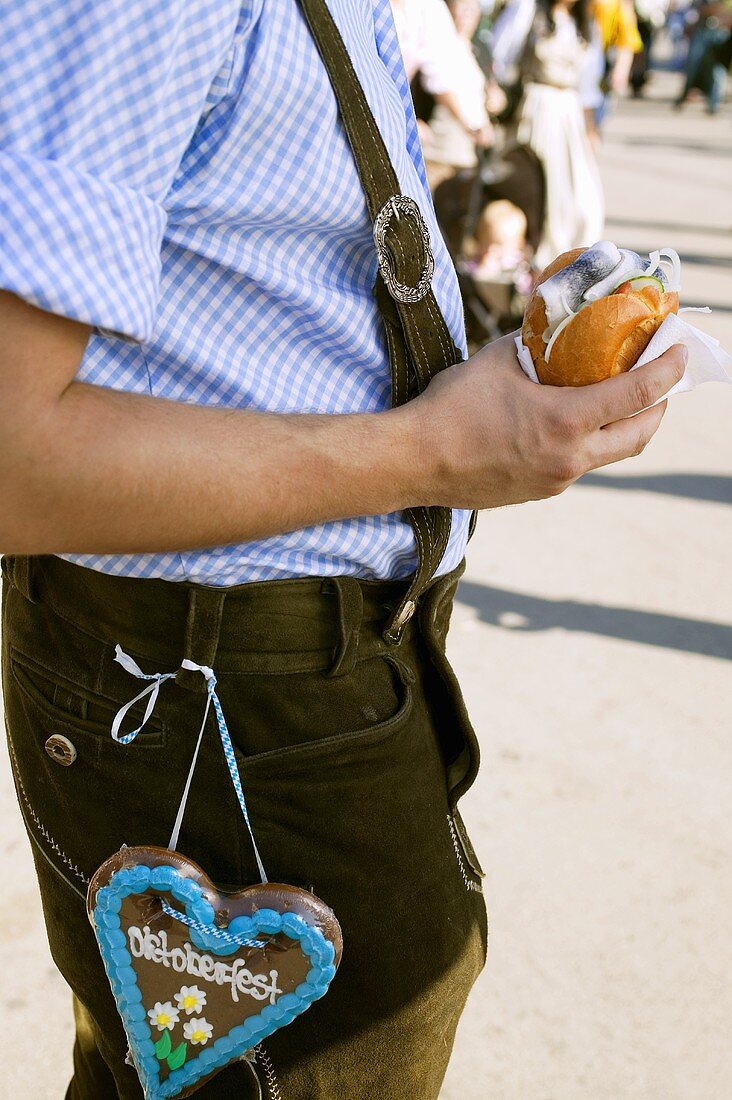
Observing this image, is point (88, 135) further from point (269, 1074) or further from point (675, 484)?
point (675, 484)

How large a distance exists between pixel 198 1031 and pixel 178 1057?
0.12 feet

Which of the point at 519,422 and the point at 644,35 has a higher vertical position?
the point at 519,422

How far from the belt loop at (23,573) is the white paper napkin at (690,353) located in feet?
1.65

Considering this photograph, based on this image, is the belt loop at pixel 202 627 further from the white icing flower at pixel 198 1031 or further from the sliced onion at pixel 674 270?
the sliced onion at pixel 674 270

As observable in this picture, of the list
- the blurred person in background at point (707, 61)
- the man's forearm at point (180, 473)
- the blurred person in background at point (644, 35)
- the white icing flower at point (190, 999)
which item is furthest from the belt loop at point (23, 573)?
the blurred person in background at point (707, 61)

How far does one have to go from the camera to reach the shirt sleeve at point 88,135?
70 centimetres

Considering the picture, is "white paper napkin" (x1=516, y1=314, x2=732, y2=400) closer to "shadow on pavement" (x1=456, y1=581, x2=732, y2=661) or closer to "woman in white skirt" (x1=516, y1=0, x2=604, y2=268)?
"shadow on pavement" (x1=456, y1=581, x2=732, y2=661)

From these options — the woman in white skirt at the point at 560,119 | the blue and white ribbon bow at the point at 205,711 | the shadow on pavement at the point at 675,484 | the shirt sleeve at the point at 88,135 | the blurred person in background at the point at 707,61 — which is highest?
the shirt sleeve at the point at 88,135

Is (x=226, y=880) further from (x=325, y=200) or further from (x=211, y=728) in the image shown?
(x=325, y=200)

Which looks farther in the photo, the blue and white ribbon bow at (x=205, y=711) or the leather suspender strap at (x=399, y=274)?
the blue and white ribbon bow at (x=205, y=711)

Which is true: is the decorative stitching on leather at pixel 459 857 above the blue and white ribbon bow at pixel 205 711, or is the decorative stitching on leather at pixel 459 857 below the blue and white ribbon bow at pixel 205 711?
below

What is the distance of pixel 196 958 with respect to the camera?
3.37 feet

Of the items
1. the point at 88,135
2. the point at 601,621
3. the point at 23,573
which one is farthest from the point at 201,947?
the point at 601,621

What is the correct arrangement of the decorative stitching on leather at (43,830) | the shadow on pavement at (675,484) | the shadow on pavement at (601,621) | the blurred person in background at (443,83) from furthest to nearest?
the blurred person in background at (443,83) → the shadow on pavement at (675,484) → the shadow on pavement at (601,621) → the decorative stitching on leather at (43,830)
